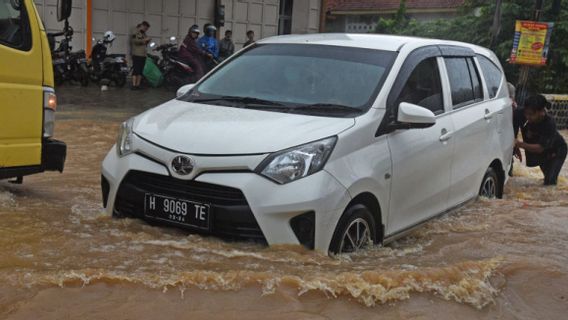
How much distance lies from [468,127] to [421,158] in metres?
0.97

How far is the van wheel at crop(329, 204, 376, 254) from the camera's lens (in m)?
4.11

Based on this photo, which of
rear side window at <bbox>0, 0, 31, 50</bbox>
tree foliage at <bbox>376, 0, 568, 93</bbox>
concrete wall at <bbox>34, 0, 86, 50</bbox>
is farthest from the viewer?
tree foliage at <bbox>376, 0, 568, 93</bbox>

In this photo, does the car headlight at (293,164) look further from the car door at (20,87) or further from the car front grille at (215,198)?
the car door at (20,87)

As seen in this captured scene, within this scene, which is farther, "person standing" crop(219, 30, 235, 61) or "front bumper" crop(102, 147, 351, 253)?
"person standing" crop(219, 30, 235, 61)

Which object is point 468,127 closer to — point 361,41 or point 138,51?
point 361,41

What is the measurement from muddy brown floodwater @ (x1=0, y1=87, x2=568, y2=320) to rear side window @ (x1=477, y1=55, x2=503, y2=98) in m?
1.66

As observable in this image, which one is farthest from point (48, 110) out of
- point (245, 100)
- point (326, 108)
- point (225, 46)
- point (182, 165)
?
point (225, 46)

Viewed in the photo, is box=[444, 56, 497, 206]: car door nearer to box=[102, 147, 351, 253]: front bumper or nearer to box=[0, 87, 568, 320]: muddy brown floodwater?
box=[0, 87, 568, 320]: muddy brown floodwater

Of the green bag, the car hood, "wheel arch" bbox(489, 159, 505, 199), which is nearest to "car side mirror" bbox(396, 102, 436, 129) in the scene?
the car hood

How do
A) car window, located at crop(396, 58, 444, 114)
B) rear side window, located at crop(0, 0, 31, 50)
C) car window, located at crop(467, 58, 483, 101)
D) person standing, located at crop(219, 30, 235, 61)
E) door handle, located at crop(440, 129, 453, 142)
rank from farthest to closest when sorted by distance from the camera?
person standing, located at crop(219, 30, 235, 61) → car window, located at crop(467, 58, 483, 101) → door handle, located at crop(440, 129, 453, 142) → rear side window, located at crop(0, 0, 31, 50) → car window, located at crop(396, 58, 444, 114)

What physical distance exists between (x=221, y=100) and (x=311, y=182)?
1.25m

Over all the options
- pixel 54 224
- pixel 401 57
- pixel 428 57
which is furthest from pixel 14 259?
pixel 428 57

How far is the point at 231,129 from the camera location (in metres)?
4.18

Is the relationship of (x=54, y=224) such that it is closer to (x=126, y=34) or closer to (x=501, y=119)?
(x=501, y=119)
